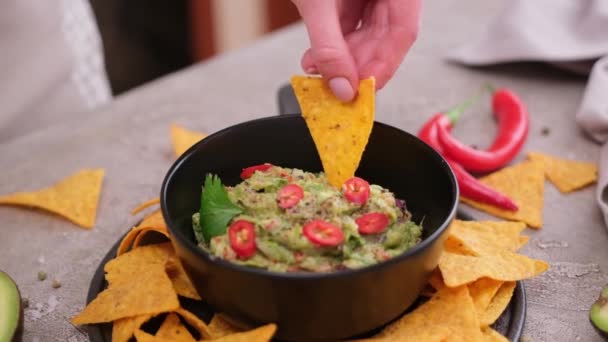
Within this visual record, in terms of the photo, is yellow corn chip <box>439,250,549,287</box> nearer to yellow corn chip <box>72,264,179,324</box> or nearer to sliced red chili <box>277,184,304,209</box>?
sliced red chili <box>277,184,304,209</box>

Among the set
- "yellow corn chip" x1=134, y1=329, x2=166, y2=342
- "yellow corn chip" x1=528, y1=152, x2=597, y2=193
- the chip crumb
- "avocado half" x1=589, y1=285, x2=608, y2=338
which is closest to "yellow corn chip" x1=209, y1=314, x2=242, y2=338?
"yellow corn chip" x1=134, y1=329, x2=166, y2=342

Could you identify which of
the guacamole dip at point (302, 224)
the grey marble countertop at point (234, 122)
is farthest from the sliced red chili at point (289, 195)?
the grey marble countertop at point (234, 122)

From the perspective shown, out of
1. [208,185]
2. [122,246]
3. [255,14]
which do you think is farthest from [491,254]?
[255,14]

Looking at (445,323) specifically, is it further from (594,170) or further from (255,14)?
(255,14)

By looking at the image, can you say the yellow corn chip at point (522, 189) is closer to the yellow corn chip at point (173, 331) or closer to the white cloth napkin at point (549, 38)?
the white cloth napkin at point (549, 38)

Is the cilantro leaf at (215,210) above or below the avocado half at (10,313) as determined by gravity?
above

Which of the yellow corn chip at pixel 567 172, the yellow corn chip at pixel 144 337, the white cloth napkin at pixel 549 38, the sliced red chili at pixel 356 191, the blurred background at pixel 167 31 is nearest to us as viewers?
the yellow corn chip at pixel 144 337
